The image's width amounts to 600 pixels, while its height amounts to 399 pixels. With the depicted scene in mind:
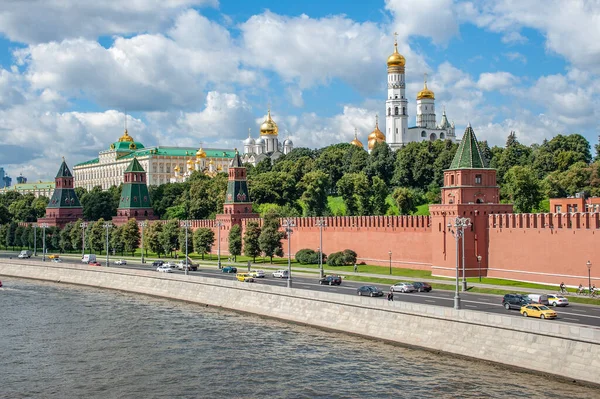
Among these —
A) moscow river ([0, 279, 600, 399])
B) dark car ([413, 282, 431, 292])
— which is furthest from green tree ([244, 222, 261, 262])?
dark car ([413, 282, 431, 292])

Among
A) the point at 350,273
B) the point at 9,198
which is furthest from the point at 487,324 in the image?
the point at 9,198

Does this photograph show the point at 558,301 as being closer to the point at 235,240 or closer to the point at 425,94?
the point at 235,240

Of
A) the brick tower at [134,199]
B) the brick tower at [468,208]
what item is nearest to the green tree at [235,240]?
the brick tower at [468,208]

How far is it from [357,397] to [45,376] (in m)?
12.9

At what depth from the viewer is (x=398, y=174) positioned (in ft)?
330

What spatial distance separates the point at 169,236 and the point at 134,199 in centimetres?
2298

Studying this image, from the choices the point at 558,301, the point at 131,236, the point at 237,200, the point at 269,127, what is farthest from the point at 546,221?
the point at 269,127

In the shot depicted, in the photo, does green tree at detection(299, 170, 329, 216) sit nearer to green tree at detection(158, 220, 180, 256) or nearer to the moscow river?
green tree at detection(158, 220, 180, 256)

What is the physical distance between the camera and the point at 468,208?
54.2 metres

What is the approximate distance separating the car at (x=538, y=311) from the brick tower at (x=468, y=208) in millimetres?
17076

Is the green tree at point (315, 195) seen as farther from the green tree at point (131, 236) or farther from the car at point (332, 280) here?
the car at point (332, 280)

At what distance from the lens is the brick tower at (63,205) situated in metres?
106

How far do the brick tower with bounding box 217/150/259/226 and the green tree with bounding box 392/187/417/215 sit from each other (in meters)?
17.7

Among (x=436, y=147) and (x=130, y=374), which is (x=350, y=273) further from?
(x=436, y=147)
